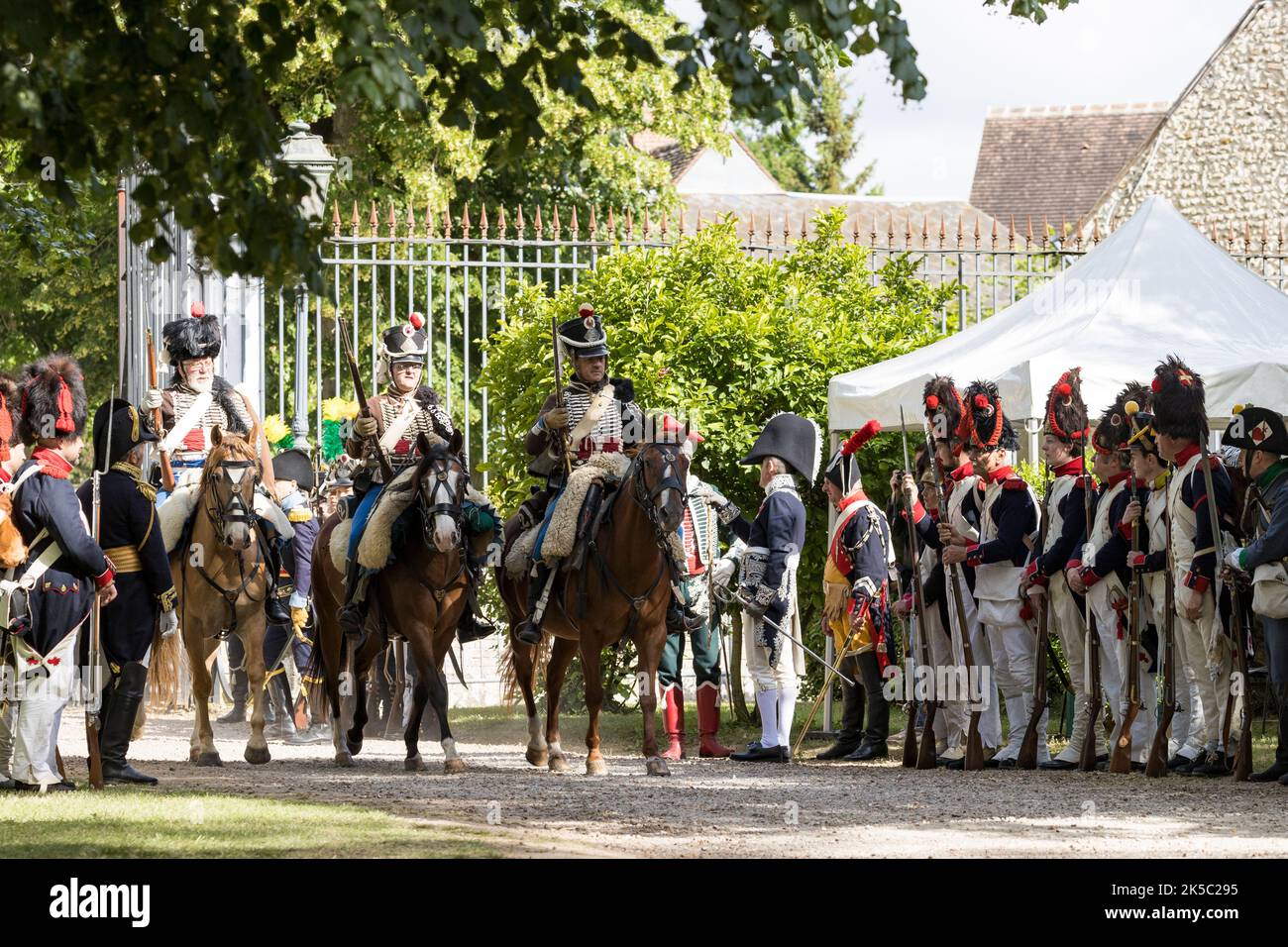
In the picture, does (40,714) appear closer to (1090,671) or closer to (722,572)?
(722,572)

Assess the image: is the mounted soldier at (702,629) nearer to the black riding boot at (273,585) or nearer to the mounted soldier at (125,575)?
the black riding boot at (273,585)

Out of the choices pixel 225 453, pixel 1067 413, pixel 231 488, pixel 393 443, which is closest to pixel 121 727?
pixel 231 488

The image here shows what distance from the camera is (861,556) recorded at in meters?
14.3

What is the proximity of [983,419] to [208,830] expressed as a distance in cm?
649

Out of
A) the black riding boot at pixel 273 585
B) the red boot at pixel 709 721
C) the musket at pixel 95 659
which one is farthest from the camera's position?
the red boot at pixel 709 721

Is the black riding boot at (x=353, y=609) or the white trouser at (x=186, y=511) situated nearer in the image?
the black riding boot at (x=353, y=609)

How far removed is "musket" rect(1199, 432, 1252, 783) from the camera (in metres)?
12.1

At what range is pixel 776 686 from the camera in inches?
566

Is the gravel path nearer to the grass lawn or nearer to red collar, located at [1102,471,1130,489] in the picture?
the grass lawn

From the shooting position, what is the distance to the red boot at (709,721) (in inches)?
579

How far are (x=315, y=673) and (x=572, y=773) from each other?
8.54 ft

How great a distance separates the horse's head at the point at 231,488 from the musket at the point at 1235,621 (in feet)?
20.2

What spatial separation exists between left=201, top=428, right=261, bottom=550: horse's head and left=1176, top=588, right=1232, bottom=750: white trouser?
6.09m

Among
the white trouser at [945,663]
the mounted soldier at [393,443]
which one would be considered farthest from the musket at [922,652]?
the mounted soldier at [393,443]
